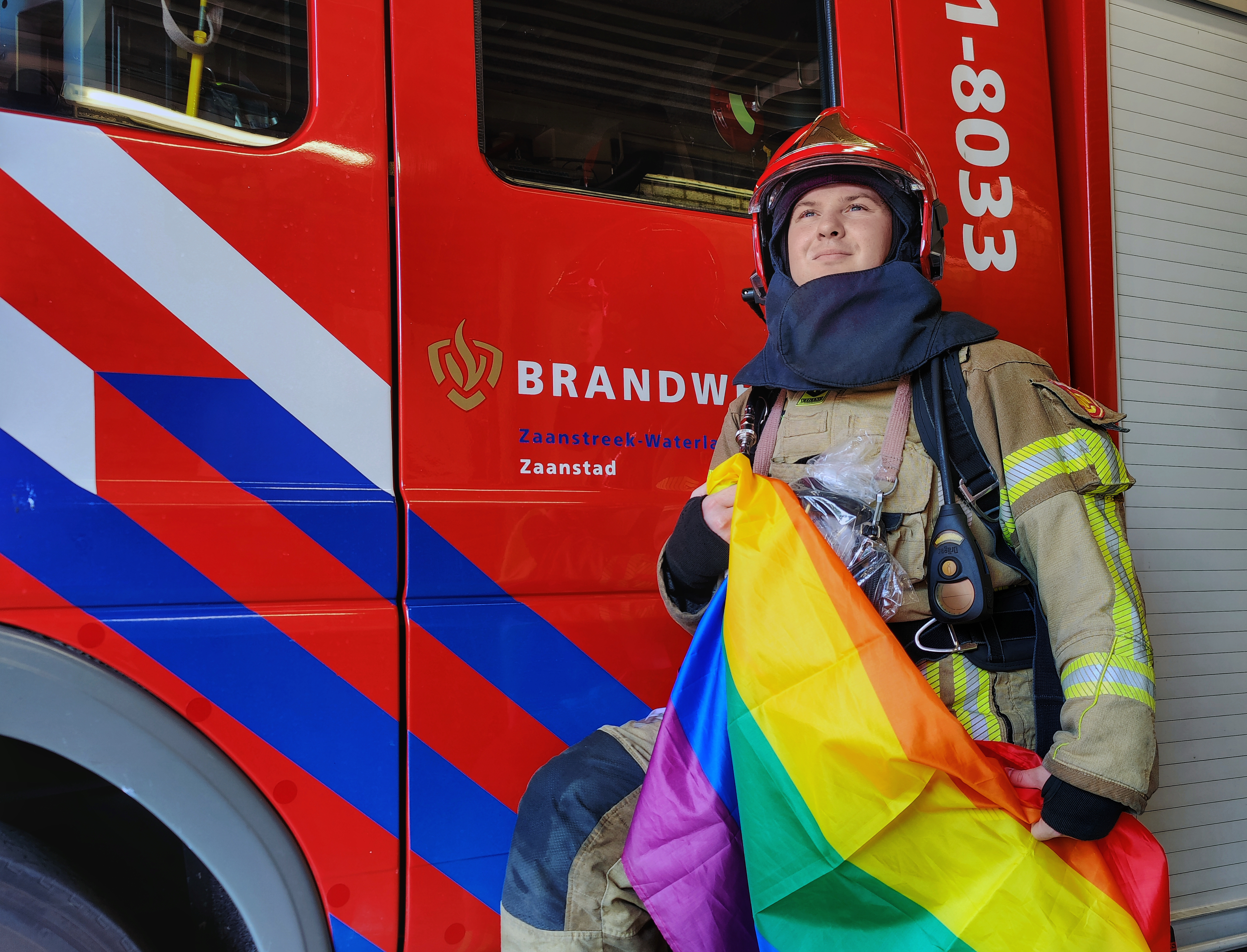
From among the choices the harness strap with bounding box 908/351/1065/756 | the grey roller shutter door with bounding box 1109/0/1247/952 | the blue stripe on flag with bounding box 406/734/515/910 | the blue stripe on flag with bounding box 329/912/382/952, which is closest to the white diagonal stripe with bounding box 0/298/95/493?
the blue stripe on flag with bounding box 406/734/515/910

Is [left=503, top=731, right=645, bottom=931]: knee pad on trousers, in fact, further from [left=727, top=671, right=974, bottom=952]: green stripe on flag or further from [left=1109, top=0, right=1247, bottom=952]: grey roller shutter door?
[left=1109, top=0, right=1247, bottom=952]: grey roller shutter door

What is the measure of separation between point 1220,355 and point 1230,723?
3.33 ft

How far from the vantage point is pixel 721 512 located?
5.20ft

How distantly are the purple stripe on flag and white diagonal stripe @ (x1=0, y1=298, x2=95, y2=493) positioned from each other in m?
1.00

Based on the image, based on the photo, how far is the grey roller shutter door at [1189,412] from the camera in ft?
8.05

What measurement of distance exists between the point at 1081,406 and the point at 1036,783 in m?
0.60

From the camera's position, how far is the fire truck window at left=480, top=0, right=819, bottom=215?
6.05ft

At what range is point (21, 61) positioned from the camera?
1.47m

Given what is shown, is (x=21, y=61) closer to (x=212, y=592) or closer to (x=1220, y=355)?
(x=212, y=592)

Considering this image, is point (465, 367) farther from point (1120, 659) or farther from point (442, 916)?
point (1120, 659)

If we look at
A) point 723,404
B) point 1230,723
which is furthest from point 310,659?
point 1230,723

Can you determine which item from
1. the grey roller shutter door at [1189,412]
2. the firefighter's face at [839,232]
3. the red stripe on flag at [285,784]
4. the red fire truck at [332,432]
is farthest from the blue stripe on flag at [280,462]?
the grey roller shutter door at [1189,412]

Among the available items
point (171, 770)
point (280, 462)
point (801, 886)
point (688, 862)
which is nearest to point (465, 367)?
point (280, 462)

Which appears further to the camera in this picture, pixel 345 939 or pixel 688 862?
pixel 345 939
